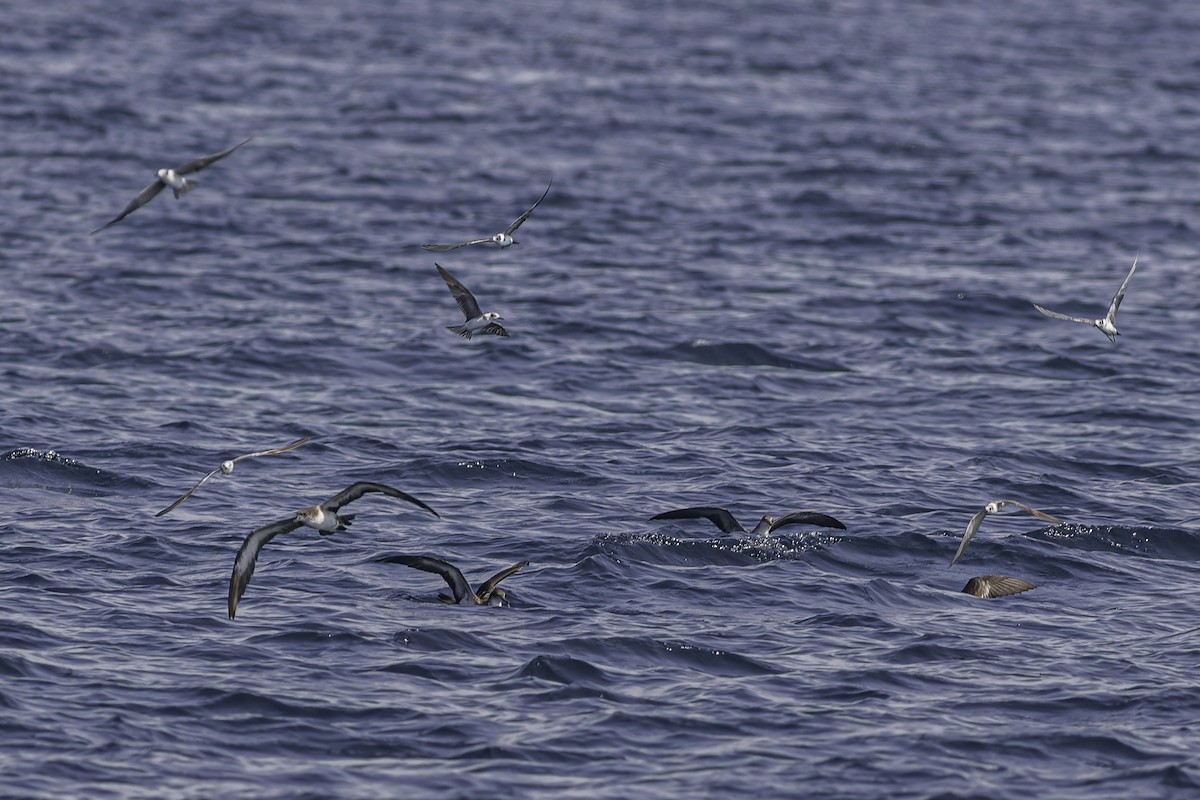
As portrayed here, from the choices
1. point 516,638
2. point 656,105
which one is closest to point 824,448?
point 516,638

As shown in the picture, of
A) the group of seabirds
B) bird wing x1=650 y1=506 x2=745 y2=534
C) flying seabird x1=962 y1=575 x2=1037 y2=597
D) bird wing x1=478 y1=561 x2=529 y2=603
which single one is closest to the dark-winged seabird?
the group of seabirds

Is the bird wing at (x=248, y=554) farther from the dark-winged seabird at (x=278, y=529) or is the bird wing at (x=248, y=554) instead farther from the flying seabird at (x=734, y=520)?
the flying seabird at (x=734, y=520)

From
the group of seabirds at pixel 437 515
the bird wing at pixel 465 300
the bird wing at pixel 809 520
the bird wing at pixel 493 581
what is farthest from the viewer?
the bird wing at pixel 465 300

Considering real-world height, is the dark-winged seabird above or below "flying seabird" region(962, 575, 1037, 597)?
above

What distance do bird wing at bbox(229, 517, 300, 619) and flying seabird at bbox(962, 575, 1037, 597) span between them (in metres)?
7.55

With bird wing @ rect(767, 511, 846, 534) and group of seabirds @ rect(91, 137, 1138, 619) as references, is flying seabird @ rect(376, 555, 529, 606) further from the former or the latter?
bird wing @ rect(767, 511, 846, 534)

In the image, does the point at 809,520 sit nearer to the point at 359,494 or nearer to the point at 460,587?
the point at 460,587

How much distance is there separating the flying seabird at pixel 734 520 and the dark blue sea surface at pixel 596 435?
1.01 feet

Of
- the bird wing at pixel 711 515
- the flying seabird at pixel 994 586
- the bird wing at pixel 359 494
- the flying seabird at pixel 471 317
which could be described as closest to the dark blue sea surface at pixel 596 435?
the flying seabird at pixel 994 586

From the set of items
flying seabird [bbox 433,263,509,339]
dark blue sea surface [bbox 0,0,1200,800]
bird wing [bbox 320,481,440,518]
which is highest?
flying seabird [bbox 433,263,509,339]

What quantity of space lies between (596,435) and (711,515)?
5271 mm

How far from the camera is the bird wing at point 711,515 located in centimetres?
1961

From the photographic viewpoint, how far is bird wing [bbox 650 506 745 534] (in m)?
19.6

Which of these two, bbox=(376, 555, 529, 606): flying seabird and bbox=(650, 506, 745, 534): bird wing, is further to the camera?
bbox=(650, 506, 745, 534): bird wing
